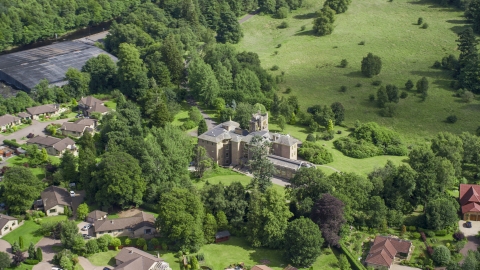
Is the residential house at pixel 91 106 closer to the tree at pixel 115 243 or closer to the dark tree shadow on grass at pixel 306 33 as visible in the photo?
the tree at pixel 115 243

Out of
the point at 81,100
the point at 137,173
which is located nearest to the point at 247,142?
the point at 137,173

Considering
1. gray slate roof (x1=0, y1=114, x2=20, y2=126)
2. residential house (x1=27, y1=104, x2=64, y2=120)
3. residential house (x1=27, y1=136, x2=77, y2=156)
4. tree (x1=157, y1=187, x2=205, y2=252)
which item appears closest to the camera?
tree (x1=157, y1=187, x2=205, y2=252)

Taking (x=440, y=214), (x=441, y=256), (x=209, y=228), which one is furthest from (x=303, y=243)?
(x=440, y=214)

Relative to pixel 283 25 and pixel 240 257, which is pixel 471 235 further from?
pixel 283 25

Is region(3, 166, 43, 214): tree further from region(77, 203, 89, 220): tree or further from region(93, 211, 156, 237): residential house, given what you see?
region(93, 211, 156, 237): residential house

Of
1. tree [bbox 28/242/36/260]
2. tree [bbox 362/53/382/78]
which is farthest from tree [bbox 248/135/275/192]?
tree [bbox 362/53/382/78]
